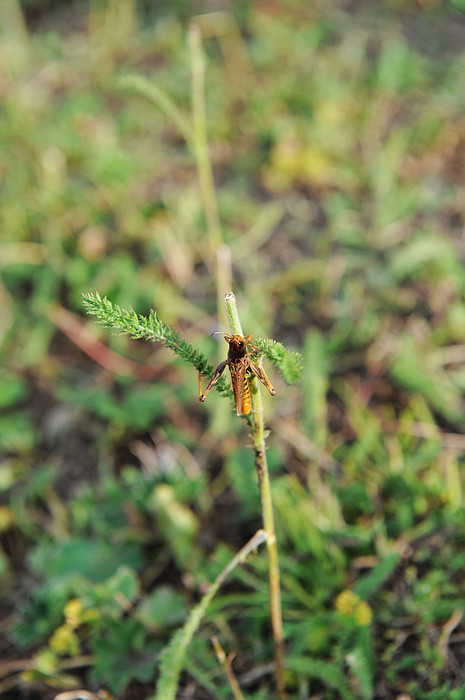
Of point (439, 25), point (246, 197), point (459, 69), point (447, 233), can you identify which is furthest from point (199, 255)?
point (439, 25)

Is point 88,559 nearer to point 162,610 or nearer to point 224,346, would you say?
point 162,610

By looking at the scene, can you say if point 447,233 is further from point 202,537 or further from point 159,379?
point 202,537

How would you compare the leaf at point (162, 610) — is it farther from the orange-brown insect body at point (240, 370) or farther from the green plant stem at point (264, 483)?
the orange-brown insect body at point (240, 370)

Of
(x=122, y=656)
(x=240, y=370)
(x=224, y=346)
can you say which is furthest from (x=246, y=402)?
(x=224, y=346)

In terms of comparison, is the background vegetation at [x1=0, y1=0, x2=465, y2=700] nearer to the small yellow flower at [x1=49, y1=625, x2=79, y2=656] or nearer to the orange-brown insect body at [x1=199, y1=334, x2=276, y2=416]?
the small yellow flower at [x1=49, y1=625, x2=79, y2=656]

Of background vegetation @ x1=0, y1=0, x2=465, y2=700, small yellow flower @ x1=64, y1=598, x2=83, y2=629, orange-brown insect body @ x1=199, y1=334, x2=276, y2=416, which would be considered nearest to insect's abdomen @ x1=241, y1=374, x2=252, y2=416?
orange-brown insect body @ x1=199, y1=334, x2=276, y2=416
